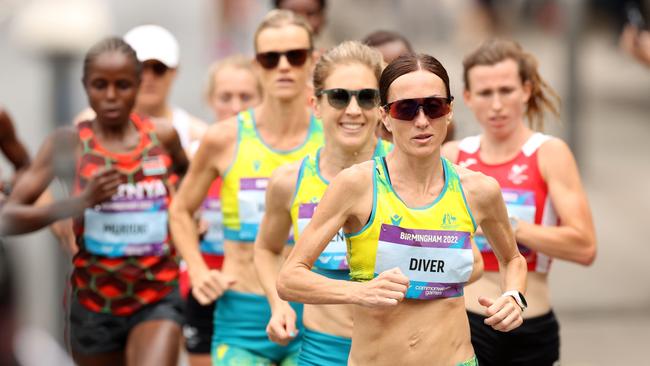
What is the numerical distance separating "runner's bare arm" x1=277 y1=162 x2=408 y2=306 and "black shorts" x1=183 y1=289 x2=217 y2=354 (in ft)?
9.76

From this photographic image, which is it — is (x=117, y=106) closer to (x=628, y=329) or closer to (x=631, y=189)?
(x=628, y=329)

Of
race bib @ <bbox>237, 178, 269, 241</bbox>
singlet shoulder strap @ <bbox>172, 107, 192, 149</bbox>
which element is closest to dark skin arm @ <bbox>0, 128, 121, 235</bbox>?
race bib @ <bbox>237, 178, 269, 241</bbox>

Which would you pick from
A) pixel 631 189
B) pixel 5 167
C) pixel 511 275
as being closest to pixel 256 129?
pixel 511 275

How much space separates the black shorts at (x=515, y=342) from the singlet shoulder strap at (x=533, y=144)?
73cm

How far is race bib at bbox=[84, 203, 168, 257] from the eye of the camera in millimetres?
6402

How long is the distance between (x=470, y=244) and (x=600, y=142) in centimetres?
1491

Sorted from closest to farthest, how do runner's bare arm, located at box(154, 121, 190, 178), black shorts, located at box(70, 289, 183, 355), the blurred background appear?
black shorts, located at box(70, 289, 183, 355) → runner's bare arm, located at box(154, 121, 190, 178) → the blurred background

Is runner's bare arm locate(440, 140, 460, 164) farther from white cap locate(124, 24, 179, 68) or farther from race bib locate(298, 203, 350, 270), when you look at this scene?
white cap locate(124, 24, 179, 68)

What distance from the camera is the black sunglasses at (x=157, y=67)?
26.0 feet

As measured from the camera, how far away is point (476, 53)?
254 inches

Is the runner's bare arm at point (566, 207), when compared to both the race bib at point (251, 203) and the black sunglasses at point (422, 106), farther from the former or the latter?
the black sunglasses at point (422, 106)

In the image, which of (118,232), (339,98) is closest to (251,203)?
(118,232)

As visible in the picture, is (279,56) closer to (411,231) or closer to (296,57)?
(296,57)

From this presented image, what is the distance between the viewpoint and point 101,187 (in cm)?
615
